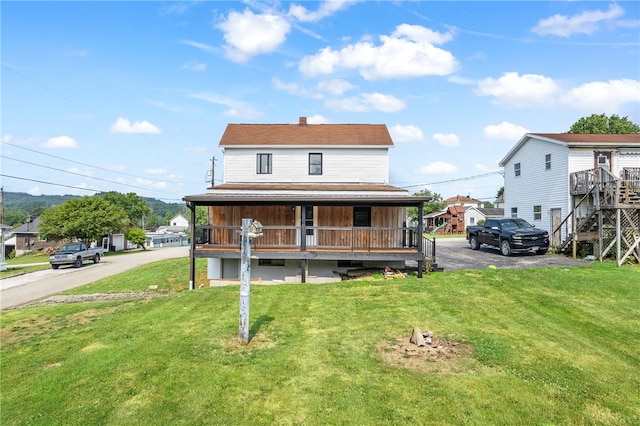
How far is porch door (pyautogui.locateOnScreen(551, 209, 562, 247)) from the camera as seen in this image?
70.1ft

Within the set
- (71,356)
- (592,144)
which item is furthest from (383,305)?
(592,144)

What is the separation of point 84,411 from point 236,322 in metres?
4.02

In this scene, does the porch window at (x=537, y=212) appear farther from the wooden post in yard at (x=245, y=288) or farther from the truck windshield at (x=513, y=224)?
the wooden post in yard at (x=245, y=288)

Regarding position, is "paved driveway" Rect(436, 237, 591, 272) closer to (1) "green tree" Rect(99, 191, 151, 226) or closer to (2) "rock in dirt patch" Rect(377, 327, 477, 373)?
(2) "rock in dirt patch" Rect(377, 327, 477, 373)

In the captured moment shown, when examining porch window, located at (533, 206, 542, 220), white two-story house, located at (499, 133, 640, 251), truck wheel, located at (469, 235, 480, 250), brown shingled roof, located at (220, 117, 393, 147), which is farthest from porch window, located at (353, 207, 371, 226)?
porch window, located at (533, 206, 542, 220)

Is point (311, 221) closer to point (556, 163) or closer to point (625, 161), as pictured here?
point (556, 163)

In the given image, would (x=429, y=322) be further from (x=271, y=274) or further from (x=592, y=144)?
(x=592, y=144)

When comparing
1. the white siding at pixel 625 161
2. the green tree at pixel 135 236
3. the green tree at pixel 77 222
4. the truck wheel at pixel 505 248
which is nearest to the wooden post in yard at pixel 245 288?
the truck wheel at pixel 505 248

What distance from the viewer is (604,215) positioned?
719 inches

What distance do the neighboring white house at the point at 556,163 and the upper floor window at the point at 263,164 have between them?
18477 mm

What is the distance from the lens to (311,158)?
2158 cm

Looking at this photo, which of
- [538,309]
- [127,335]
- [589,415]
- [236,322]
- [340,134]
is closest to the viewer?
[589,415]

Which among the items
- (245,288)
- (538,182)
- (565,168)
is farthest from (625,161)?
(245,288)

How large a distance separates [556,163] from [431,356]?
70.1 feet
